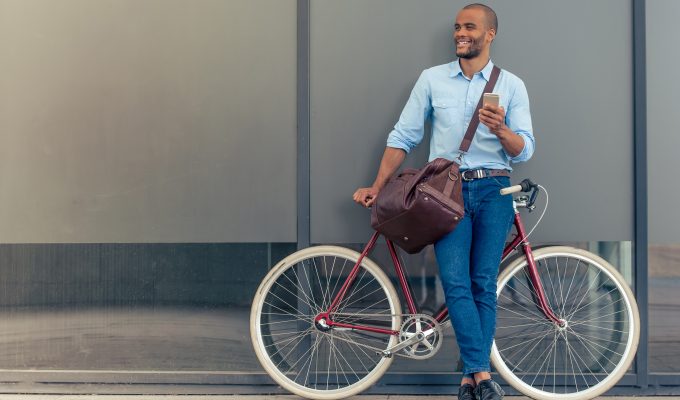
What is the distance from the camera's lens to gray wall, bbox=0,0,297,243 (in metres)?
4.20

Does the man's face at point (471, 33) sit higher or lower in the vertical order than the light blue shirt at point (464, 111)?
higher

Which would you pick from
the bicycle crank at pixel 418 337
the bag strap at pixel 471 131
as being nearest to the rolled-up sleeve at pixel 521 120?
the bag strap at pixel 471 131

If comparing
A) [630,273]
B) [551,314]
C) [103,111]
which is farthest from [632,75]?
[103,111]

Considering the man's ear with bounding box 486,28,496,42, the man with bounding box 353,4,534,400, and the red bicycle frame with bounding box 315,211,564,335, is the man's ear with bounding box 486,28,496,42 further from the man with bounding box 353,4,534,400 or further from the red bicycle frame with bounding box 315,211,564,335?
the red bicycle frame with bounding box 315,211,564,335

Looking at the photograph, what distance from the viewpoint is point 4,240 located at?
4246mm

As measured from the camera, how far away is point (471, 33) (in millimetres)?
3717

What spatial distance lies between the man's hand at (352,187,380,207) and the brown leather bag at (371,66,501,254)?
0.21m

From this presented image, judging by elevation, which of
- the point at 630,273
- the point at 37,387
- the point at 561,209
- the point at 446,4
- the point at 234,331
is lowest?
the point at 37,387

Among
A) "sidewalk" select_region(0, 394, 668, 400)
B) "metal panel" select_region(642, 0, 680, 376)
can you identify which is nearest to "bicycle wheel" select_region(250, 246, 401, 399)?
"sidewalk" select_region(0, 394, 668, 400)

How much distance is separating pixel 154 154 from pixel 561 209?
6.84 ft

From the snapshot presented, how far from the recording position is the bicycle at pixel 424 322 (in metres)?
3.89

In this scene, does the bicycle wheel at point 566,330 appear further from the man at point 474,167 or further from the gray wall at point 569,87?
the man at point 474,167

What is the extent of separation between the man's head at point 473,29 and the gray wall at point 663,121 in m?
0.92

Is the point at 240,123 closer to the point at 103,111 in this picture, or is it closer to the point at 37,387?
the point at 103,111
